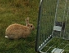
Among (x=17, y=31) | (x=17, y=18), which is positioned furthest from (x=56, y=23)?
(x=17, y=18)

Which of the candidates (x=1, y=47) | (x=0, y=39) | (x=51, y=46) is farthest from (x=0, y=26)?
(x=51, y=46)

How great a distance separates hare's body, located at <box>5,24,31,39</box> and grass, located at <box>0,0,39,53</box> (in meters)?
0.10

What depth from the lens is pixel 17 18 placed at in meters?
5.67

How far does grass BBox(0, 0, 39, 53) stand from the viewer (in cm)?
425

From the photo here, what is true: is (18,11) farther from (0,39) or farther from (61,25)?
(61,25)

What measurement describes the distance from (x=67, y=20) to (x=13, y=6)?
2.58 meters

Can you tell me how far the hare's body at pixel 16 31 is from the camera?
4430 mm

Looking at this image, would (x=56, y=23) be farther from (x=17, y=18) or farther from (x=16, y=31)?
(x=17, y=18)

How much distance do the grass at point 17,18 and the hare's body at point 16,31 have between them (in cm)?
10

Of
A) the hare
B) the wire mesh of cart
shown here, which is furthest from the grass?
the wire mesh of cart

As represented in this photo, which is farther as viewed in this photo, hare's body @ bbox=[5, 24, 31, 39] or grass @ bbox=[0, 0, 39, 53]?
hare's body @ bbox=[5, 24, 31, 39]

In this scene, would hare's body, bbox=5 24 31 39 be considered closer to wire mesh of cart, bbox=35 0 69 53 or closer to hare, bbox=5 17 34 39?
hare, bbox=5 17 34 39

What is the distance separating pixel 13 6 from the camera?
21.3 feet

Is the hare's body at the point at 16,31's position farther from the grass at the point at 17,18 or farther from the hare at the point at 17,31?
the grass at the point at 17,18
